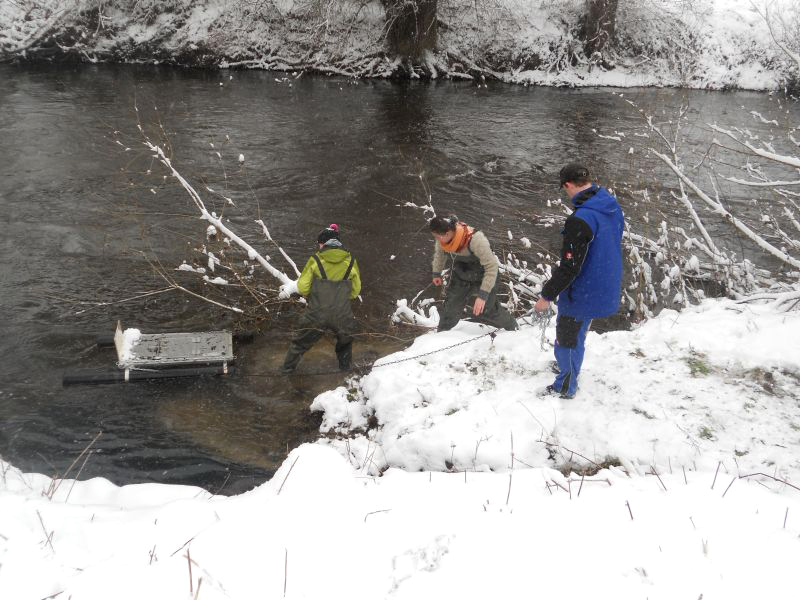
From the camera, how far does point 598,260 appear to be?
163 inches

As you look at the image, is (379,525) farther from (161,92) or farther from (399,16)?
(399,16)

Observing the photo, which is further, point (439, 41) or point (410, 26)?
point (439, 41)

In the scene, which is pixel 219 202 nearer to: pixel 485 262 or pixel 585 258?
pixel 485 262

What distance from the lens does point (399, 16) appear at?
19281mm

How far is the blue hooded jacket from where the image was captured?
4.03m

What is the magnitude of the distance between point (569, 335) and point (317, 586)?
2.69 metres

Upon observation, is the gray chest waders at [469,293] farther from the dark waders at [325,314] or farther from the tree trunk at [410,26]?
the tree trunk at [410,26]

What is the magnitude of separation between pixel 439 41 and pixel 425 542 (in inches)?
820

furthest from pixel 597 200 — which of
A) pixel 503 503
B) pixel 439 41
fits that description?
pixel 439 41

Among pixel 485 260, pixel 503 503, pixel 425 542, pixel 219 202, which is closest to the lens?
pixel 425 542

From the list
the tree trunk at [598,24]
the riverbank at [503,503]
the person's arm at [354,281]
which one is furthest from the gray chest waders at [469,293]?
the tree trunk at [598,24]

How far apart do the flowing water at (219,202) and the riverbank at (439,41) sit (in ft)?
3.86

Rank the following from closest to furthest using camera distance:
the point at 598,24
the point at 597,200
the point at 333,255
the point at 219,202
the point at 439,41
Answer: the point at 597,200, the point at 333,255, the point at 219,202, the point at 439,41, the point at 598,24

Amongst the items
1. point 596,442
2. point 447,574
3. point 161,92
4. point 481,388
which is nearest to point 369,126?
point 161,92
